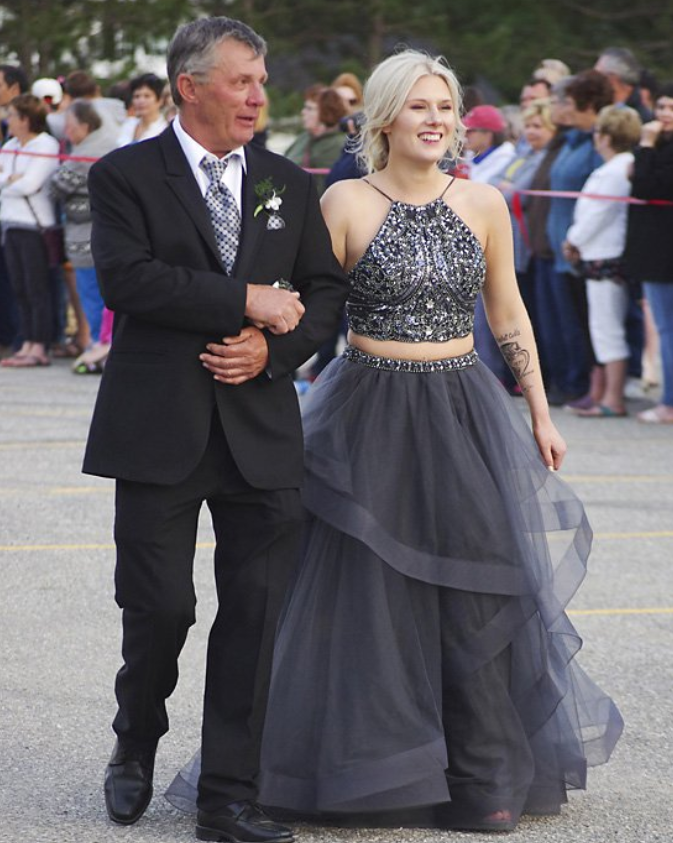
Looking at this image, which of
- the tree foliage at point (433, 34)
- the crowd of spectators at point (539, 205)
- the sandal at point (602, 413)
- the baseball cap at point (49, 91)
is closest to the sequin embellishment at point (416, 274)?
the crowd of spectators at point (539, 205)

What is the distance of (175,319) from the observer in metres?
4.31

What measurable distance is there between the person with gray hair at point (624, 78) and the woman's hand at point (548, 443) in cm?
810

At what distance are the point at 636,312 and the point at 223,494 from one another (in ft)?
27.1

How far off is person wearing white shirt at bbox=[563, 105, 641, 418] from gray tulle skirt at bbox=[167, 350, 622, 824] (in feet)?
23.3

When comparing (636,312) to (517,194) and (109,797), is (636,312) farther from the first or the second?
(109,797)

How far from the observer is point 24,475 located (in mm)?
10188

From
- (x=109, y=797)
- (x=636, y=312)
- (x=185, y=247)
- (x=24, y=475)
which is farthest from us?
(x=636, y=312)

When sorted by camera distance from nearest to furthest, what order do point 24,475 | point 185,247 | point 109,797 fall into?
point 185,247 → point 109,797 → point 24,475

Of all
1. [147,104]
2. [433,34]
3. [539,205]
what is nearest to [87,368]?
[147,104]

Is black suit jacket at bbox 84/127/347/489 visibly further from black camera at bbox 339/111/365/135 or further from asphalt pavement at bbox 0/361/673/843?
black camera at bbox 339/111/365/135

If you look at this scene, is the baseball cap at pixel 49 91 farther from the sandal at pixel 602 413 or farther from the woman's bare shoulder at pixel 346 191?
the woman's bare shoulder at pixel 346 191

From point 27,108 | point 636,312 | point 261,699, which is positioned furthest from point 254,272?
point 27,108

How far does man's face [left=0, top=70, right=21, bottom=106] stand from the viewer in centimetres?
1558

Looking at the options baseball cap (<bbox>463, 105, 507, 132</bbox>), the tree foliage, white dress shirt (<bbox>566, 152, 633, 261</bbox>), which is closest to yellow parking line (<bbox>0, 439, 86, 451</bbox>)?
white dress shirt (<bbox>566, 152, 633, 261</bbox>)
